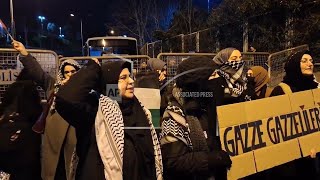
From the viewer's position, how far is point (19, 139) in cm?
304

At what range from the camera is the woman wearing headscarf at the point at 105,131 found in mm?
2336

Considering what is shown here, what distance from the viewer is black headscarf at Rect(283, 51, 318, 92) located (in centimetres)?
388

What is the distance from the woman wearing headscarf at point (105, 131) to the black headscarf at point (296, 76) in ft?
6.39

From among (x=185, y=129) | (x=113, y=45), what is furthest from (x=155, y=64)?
(x=113, y=45)

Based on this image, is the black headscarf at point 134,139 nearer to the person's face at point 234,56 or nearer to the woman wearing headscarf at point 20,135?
the woman wearing headscarf at point 20,135

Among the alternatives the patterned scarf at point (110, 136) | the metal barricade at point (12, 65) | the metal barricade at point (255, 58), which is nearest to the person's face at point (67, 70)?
the metal barricade at point (12, 65)

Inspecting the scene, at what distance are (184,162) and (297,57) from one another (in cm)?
192

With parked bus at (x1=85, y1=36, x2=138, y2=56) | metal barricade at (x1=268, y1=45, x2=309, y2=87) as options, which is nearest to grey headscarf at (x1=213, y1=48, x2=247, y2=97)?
metal barricade at (x1=268, y1=45, x2=309, y2=87)

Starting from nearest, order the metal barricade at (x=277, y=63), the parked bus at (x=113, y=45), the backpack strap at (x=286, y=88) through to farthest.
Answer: the backpack strap at (x=286, y=88), the metal barricade at (x=277, y=63), the parked bus at (x=113, y=45)

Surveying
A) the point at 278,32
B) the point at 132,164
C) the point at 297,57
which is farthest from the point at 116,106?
the point at 278,32

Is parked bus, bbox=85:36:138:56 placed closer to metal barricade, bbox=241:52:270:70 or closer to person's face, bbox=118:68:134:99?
metal barricade, bbox=241:52:270:70

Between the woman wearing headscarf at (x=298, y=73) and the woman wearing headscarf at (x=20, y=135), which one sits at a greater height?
the woman wearing headscarf at (x=298, y=73)

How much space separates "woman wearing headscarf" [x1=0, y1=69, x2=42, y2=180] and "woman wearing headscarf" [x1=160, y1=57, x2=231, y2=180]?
111 cm

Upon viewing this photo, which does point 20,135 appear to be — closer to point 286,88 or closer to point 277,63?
point 286,88
